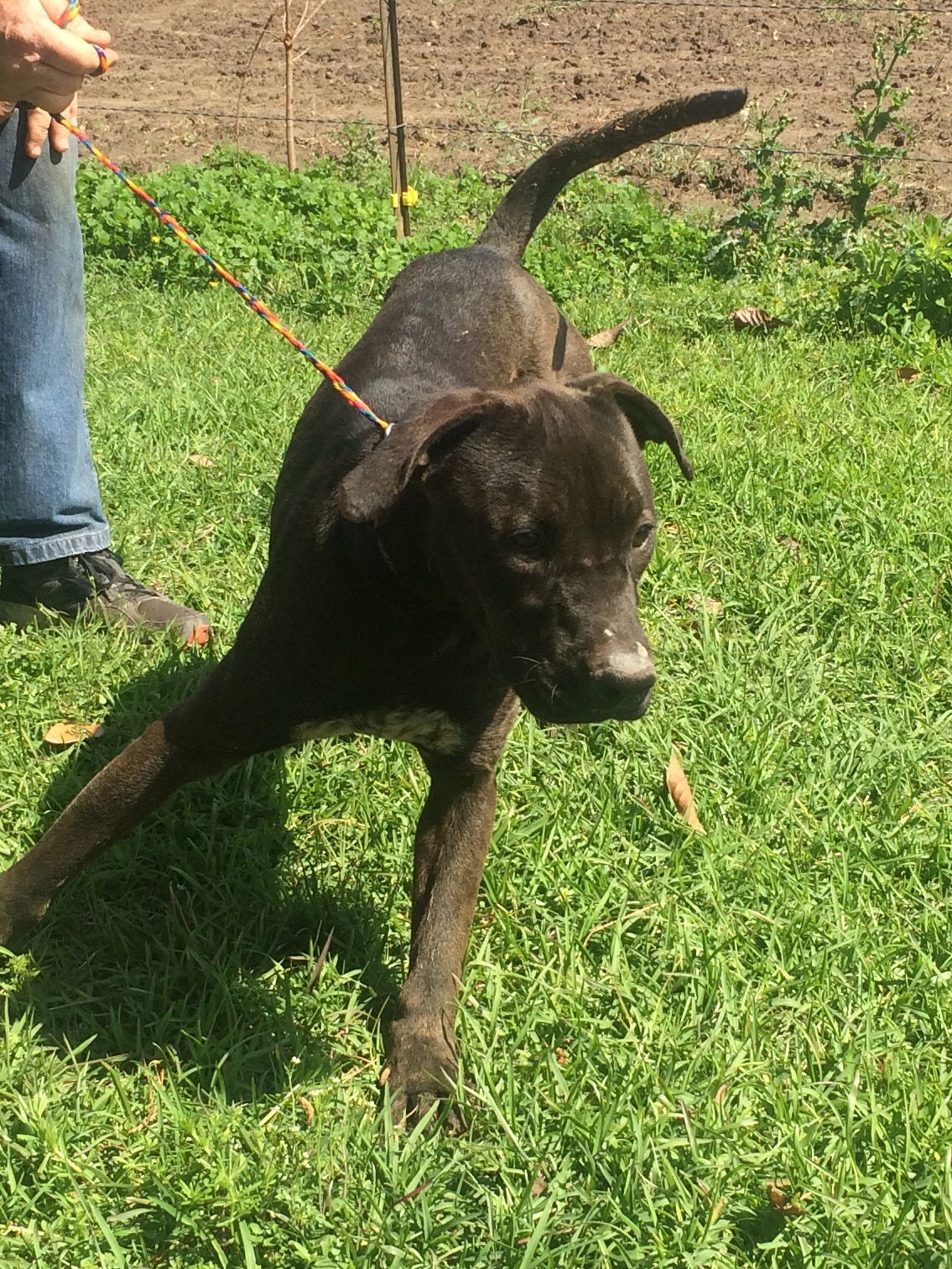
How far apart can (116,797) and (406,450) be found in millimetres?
959

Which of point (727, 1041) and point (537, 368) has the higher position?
point (537, 368)

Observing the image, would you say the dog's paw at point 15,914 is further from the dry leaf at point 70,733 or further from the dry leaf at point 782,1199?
the dry leaf at point 782,1199

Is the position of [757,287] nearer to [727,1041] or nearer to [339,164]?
[339,164]

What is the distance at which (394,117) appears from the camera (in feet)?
25.6

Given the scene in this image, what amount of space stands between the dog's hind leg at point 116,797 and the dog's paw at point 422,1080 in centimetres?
68

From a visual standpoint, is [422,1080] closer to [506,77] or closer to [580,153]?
[580,153]

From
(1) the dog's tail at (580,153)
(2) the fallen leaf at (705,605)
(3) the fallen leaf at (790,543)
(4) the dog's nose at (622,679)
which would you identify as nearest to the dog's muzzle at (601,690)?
(4) the dog's nose at (622,679)

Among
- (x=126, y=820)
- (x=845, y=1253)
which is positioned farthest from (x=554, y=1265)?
(x=126, y=820)

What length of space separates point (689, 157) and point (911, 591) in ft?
19.2

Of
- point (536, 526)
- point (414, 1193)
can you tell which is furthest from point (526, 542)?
point (414, 1193)

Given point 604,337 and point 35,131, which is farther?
point 604,337

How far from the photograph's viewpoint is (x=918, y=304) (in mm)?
6555

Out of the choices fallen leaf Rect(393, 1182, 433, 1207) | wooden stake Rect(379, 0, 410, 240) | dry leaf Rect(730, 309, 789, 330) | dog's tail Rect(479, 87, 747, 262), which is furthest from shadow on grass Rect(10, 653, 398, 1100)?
wooden stake Rect(379, 0, 410, 240)

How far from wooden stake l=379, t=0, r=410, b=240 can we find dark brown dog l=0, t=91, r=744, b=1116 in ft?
15.9
